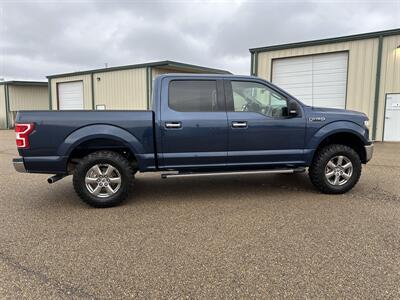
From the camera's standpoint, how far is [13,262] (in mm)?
2893

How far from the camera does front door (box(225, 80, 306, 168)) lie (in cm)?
470

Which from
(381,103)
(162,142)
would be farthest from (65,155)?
(381,103)

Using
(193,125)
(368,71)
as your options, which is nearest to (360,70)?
(368,71)

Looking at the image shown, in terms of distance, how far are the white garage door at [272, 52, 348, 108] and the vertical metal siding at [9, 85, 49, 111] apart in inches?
973

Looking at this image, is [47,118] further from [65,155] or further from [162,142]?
[162,142]

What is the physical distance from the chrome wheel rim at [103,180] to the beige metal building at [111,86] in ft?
44.3

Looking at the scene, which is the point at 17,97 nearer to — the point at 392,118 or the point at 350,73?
the point at 350,73

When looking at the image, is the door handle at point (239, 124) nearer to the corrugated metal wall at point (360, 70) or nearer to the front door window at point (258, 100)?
the front door window at point (258, 100)

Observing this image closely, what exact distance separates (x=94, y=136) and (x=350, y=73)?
11.9m

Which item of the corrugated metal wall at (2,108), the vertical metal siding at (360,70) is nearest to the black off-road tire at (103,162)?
the vertical metal siding at (360,70)

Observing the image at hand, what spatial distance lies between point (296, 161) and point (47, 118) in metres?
3.89

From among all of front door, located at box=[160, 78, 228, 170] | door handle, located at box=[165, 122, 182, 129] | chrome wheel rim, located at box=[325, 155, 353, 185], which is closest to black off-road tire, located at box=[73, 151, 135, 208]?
front door, located at box=[160, 78, 228, 170]

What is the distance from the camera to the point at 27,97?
28891mm

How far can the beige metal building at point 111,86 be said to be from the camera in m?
17.8
